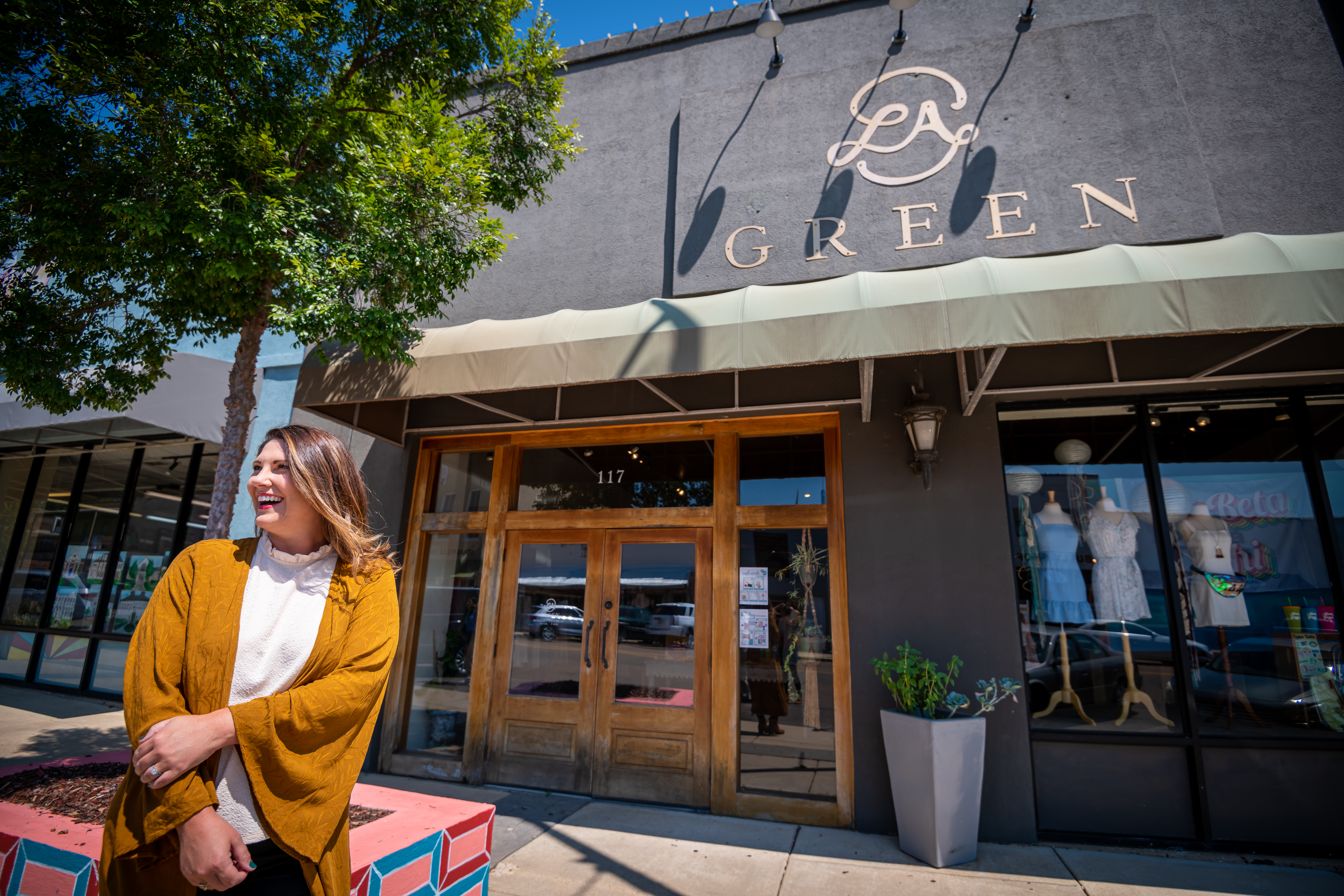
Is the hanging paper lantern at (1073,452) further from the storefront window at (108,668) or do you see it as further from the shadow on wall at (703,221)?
the storefront window at (108,668)

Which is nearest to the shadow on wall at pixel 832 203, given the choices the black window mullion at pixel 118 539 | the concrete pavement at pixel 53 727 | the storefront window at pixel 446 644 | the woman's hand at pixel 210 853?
the storefront window at pixel 446 644

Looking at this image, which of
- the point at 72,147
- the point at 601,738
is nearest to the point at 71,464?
the point at 72,147

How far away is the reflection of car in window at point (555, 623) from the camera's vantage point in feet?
18.4

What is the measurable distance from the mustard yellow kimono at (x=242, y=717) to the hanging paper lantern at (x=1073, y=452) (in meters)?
5.00

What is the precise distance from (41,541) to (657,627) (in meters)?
9.19

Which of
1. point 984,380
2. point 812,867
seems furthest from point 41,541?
point 984,380

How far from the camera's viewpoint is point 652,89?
675 centimetres

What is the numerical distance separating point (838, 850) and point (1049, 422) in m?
3.46

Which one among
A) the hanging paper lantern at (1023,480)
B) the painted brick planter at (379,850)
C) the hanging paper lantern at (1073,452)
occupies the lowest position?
the painted brick planter at (379,850)

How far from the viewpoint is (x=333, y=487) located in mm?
1746

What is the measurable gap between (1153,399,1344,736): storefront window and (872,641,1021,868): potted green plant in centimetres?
156

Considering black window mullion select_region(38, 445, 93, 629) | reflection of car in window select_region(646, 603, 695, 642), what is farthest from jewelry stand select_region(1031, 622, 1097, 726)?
black window mullion select_region(38, 445, 93, 629)

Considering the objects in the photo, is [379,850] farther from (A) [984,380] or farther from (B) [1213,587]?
(B) [1213,587]

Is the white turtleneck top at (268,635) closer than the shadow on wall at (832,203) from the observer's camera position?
Yes
